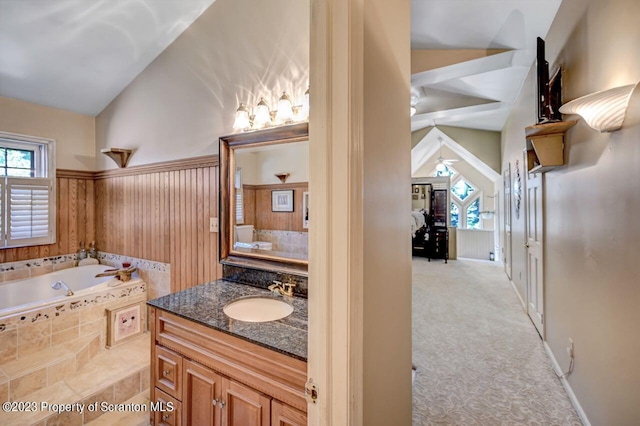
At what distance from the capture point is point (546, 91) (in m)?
2.02

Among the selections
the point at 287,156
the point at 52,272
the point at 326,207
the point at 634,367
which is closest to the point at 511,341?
the point at 634,367

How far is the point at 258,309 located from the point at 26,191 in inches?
114

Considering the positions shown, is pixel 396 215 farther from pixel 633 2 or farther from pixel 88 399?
pixel 88 399

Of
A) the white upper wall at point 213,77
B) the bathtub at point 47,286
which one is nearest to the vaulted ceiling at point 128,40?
the white upper wall at point 213,77

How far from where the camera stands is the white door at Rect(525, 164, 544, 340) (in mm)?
2584

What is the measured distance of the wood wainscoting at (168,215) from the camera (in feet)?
7.41

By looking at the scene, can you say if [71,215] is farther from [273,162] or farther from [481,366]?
[481,366]

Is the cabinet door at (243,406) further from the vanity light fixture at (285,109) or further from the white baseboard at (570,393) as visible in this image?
the white baseboard at (570,393)

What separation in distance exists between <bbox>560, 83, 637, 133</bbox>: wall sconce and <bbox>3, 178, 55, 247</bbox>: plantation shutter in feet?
14.4

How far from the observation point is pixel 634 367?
3.95ft

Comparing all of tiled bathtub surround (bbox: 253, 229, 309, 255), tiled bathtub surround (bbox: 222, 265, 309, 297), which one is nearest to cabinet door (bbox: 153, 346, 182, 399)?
tiled bathtub surround (bbox: 222, 265, 309, 297)

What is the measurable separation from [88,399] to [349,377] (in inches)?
86.6

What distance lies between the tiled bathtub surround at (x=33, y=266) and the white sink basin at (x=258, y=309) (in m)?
2.64

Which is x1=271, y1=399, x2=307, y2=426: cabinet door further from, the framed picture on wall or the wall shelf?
the wall shelf
